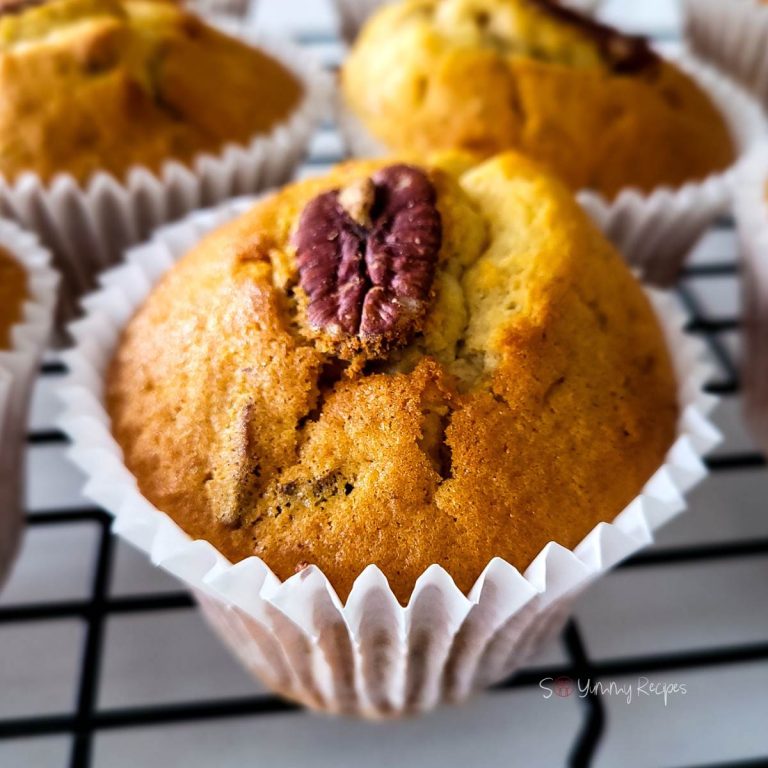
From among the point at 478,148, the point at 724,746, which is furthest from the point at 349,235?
the point at 724,746

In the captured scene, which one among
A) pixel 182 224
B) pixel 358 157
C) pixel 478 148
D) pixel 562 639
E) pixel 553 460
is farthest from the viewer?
pixel 358 157

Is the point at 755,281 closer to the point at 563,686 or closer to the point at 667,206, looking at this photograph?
the point at 667,206

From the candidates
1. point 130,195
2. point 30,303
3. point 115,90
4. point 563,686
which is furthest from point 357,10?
point 563,686

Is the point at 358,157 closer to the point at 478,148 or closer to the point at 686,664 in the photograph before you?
the point at 478,148

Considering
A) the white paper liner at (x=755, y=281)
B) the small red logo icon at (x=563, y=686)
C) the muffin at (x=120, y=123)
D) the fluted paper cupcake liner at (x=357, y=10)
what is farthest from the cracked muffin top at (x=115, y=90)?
the small red logo icon at (x=563, y=686)

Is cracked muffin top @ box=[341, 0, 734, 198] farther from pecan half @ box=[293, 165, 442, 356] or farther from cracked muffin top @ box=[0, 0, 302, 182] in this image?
pecan half @ box=[293, 165, 442, 356]

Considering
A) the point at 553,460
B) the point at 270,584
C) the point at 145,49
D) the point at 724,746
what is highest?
the point at 145,49
